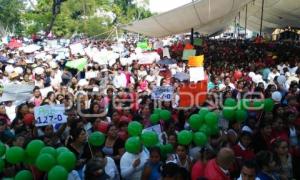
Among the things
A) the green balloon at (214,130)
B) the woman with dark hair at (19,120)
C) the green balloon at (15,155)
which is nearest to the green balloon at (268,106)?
the green balloon at (214,130)

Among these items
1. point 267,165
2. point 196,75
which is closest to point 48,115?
point 267,165

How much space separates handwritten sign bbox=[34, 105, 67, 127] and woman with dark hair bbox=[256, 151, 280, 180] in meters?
3.16

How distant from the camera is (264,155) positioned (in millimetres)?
4598

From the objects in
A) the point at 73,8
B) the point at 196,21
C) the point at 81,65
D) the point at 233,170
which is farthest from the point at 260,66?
the point at 73,8

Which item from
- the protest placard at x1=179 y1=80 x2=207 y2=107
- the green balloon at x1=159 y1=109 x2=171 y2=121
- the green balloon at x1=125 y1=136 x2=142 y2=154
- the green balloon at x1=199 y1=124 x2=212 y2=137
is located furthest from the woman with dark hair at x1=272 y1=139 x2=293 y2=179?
the protest placard at x1=179 y1=80 x2=207 y2=107

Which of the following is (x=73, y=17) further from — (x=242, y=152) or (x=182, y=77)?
(x=242, y=152)

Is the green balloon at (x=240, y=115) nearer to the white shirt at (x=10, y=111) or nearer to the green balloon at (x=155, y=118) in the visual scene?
the green balloon at (x=155, y=118)

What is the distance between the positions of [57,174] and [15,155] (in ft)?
2.23

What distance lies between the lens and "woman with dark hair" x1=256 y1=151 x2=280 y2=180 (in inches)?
176

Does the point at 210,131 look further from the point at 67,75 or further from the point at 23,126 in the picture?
the point at 67,75

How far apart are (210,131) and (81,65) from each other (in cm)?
795

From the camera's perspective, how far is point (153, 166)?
4895 millimetres

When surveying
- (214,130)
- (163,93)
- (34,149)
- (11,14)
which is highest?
(11,14)

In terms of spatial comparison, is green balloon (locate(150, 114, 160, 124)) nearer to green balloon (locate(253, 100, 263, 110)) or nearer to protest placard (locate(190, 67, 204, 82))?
green balloon (locate(253, 100, 263, 110))
